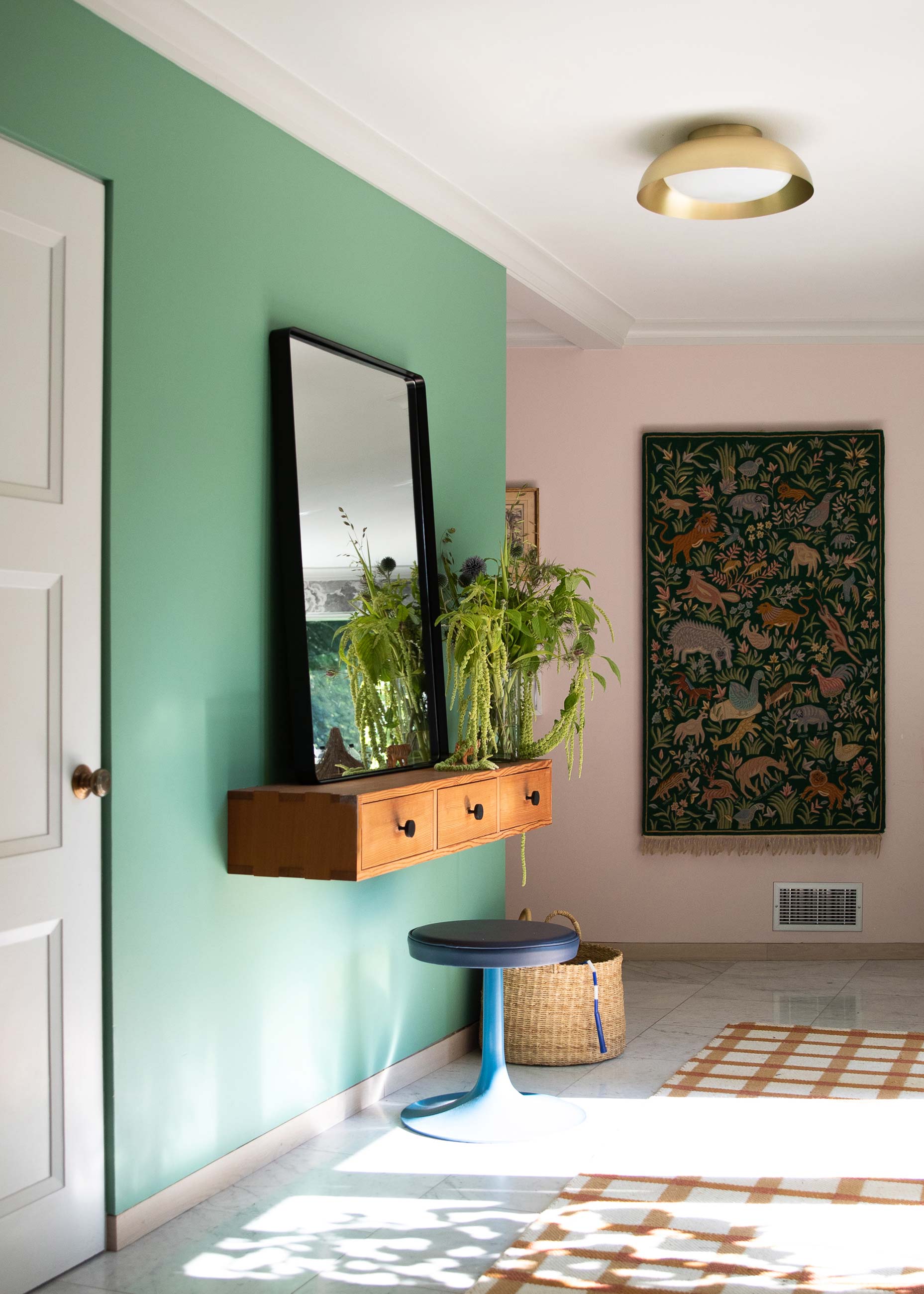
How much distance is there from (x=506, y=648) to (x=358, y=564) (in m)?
0.53

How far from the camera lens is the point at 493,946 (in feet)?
10.6

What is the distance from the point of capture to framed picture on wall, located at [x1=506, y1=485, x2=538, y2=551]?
5.47 metres

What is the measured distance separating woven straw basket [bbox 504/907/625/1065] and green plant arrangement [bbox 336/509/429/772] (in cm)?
85

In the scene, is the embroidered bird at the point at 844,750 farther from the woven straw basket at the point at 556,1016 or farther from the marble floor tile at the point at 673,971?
the woven straw basket at the point at 556,1016

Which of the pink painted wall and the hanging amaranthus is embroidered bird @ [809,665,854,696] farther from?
the hanging amaranthus

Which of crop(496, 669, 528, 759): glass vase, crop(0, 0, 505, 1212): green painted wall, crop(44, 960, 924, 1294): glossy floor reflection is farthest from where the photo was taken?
crop(496, 669, 528, 759): glass vase

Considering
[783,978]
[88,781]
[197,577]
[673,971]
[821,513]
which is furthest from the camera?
[821,513]

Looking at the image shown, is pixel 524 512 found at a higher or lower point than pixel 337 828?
higher

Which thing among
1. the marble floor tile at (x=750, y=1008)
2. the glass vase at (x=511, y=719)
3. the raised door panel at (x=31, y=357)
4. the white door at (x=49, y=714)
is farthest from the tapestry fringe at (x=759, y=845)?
the raised door panel at (x=31, y=357)

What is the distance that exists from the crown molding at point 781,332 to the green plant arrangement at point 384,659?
2.40 metres

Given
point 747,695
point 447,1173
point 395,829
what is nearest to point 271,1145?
point 447,1173

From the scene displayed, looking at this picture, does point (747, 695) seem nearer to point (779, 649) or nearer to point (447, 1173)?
point (779, 649)

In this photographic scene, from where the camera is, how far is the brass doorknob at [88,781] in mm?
2484

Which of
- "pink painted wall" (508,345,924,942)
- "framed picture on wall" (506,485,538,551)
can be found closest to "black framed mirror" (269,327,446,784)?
"framed picture on wall" (506,485,538,551)
